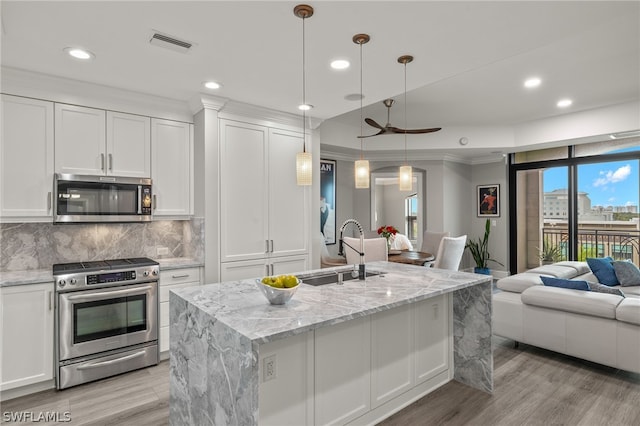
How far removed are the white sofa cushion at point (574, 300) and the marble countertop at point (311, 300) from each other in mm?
975

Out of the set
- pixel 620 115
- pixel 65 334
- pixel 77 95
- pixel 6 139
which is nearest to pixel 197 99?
pixel 77 95

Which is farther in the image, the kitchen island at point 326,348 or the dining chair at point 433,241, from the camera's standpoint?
the dining chair at point 433,241

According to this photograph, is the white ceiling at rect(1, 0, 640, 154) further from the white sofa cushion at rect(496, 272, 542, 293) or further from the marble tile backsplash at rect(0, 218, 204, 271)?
the white sofa cushion at rect(496, 272, 542, 293)

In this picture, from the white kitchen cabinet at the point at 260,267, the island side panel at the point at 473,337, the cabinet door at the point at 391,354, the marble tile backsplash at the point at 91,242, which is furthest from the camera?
the white kitchen cabinet at the point at 260,267

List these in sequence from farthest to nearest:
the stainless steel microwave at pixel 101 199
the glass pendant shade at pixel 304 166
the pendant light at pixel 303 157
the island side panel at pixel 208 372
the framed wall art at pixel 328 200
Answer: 1. the framed wall art at pixel 328 200
2. the stainless steel microwave at pixel 101 199
3. the glass pendant shade at pixel 304 166
4. the pendant light at pixel 303 157
5. the island side panel at pixel 208 372

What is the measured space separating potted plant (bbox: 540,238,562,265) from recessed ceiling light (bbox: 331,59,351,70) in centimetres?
577

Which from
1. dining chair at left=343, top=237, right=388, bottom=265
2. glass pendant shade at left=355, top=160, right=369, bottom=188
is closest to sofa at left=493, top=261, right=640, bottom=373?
dining chair at left=343, top=237, right=388, bottom=265

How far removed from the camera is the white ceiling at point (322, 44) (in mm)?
2088

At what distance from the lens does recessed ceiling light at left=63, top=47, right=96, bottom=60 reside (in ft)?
8.46

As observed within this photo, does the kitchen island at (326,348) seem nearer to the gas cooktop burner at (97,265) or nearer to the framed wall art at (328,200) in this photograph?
the gas cooktop burner at (97,265)

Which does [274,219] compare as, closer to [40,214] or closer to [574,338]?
[40,214]

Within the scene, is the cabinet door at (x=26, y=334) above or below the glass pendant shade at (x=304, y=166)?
below

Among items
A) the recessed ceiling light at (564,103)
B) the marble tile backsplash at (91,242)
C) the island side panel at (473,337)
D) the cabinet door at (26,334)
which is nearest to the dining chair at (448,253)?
the island side panel at (473,337)

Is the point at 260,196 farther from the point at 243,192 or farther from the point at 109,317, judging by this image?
the point at 109,317
